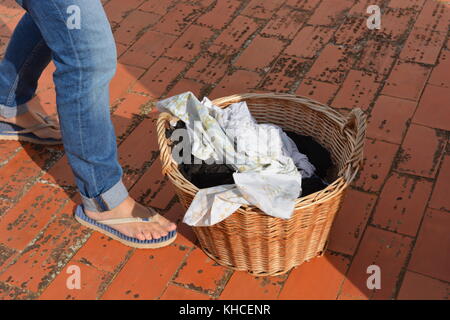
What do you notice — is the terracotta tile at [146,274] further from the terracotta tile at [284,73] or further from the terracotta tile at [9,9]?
the terracotta tile at [9,9]

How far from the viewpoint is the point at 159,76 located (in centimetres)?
360

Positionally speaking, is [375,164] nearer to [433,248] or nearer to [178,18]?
[433,248]

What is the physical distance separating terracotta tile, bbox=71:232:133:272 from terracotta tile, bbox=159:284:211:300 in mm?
263

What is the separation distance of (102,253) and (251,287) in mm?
666

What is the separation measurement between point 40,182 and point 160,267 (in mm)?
832

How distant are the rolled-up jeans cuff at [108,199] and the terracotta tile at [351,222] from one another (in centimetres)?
90

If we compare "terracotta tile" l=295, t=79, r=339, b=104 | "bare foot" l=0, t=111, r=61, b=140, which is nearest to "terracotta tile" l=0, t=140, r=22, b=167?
"bare foot" l=0, t=111, r=61, b=140

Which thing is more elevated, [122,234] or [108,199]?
[108,199]

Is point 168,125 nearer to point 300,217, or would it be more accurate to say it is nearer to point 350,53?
point 300,217

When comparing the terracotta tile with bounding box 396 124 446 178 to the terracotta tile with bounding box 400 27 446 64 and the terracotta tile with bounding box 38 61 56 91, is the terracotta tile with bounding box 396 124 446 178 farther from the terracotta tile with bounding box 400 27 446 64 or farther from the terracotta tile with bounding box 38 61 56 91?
the terracotta tile with bounding box 38 61 56 91

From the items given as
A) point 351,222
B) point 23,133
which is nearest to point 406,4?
point 351,222

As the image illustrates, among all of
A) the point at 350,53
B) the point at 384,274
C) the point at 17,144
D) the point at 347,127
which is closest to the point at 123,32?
the point at 17,144

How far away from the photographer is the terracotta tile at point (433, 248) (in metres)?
2.49

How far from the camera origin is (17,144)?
3268 millimetres
